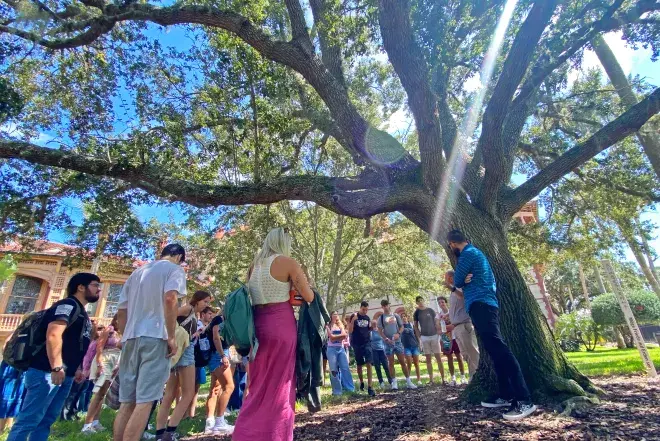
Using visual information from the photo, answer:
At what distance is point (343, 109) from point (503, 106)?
2371mm

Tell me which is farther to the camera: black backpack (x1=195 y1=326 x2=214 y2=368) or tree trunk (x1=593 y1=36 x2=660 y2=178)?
tree trunk (x1=593 y1=36 x2=660 y2=178)

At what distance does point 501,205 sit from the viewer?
18.1ft

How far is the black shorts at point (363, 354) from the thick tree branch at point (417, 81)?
427cm

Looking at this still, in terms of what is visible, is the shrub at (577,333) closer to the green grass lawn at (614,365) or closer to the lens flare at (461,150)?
the green grass lawn at (614,365)

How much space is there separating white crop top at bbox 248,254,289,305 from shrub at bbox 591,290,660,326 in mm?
20359

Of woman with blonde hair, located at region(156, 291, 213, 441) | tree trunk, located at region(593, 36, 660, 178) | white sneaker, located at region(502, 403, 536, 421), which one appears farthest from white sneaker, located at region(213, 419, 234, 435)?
tree trunk, located at region(593, 36, 660, 178)

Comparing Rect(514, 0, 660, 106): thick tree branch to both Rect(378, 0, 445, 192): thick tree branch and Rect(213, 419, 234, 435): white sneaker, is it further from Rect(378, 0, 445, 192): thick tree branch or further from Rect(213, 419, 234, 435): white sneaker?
Rect(213, 419, 234, 435): white sneaker

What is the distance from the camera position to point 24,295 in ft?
71.1

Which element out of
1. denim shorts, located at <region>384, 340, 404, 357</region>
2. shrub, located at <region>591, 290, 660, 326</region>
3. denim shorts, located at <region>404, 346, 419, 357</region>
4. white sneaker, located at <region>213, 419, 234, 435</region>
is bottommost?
white sneaker, located at <region>213, 419, 234, 435</region>

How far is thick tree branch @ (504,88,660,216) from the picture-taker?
16.1ft

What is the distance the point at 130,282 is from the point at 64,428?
399cm

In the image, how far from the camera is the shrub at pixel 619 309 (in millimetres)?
17281

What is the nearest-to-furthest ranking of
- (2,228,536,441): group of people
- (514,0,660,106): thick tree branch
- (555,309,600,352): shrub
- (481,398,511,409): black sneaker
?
(2,228,536,441): group of people, (481,398,511,409): black sneaker, (514,0,660,106): thick tree branch, (555,309,600,352): shrub

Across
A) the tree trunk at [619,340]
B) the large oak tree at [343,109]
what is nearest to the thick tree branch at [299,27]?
the large oak tree at [343,109]
